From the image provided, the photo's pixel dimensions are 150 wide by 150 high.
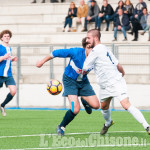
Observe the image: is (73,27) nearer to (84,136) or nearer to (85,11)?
(85,11)

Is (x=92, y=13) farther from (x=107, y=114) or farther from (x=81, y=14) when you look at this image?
(x=107, y=114)

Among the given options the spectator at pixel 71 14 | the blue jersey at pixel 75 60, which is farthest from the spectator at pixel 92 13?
the blue jersey at pixel 75 60

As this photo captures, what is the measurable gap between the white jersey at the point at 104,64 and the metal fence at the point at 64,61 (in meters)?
9.81

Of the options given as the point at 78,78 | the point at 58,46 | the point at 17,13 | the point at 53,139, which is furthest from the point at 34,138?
the point at 17,13

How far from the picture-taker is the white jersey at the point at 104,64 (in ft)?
32.5

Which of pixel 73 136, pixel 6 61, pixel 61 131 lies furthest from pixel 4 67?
pixel 73 136

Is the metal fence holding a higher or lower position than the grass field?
higher

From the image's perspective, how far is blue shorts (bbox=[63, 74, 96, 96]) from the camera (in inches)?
421

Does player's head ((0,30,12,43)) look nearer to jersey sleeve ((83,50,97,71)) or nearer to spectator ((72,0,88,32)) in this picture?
jersey sleeve ((83,50,97,71))

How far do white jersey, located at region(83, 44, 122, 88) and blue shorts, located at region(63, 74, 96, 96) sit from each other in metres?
0.87

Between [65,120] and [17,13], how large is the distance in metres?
17.8

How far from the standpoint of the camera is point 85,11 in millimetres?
25250

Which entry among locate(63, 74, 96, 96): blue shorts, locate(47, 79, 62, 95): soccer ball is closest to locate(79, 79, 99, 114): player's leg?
locate(63, 74, 96, 96): blue shorts

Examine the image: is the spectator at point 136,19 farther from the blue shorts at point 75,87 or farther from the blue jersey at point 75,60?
the blue jersey at point 75,60
